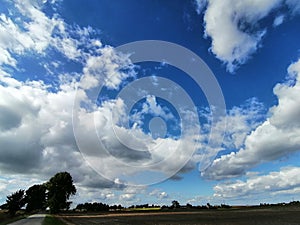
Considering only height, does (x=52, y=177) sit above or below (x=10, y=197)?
above

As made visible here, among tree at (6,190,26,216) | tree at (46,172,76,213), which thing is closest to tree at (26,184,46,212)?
tree at (46,172,76,213)

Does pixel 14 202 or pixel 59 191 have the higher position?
pixel 59 191

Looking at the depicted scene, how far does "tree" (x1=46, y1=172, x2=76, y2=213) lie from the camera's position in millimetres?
100188

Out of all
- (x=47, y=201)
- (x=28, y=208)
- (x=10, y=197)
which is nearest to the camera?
(x=10, y=197)

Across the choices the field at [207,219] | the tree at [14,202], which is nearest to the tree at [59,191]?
the tree at [14,202]

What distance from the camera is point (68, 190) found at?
103688 millimetres

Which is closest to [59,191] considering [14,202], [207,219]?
[14,202]

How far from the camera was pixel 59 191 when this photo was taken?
101375 millimetres

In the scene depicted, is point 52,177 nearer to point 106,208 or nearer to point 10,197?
point 10,197

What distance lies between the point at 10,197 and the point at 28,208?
251 feet

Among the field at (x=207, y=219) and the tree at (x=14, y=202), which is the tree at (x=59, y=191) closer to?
the tree at (x=14, y=202)

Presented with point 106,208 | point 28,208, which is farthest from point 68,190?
point 106,208

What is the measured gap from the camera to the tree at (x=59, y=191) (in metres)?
100

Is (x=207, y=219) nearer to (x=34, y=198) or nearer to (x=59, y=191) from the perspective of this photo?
(x=59, y=191)
